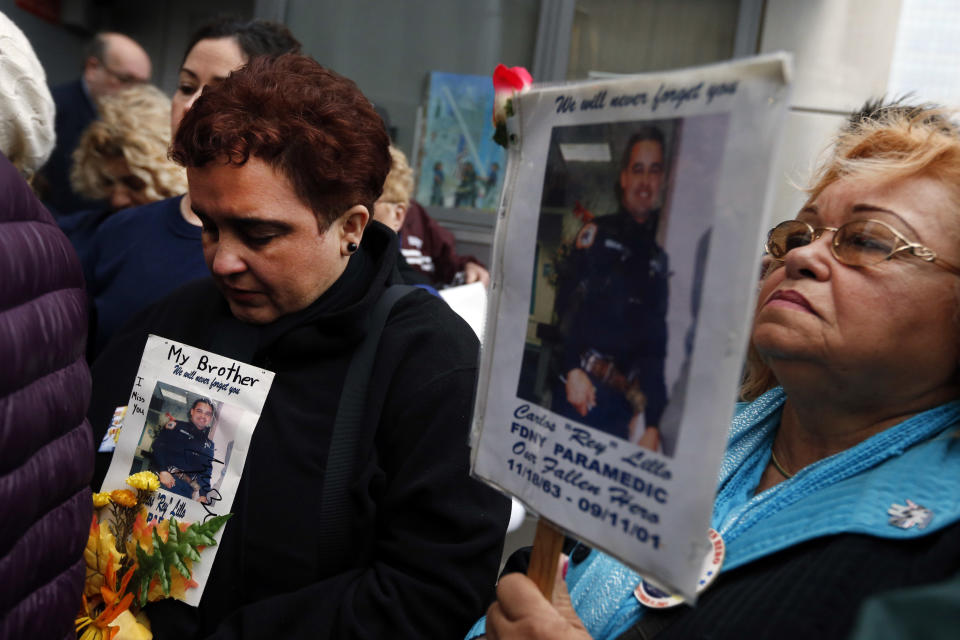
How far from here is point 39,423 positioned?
3.72 ft

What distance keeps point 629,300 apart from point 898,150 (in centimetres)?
74

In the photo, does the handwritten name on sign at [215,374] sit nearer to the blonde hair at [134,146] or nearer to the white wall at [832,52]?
the blonde hair at [134,146]

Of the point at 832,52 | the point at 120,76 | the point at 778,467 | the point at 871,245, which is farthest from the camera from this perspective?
the point at 832,52

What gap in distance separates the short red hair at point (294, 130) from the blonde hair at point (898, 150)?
898mm

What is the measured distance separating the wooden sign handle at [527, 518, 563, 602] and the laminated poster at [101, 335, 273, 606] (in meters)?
0.76

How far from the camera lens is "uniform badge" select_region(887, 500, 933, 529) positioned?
1.15 meters

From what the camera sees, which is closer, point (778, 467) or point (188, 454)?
point (778, 467)

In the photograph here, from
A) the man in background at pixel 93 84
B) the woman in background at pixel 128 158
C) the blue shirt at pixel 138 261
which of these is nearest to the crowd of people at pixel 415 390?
the blue shirt at pixel 138 261

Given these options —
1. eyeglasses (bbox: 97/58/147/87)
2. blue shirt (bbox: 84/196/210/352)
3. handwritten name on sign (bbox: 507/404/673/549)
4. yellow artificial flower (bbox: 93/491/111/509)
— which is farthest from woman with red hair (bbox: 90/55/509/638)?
eyeglasses (bbox: 97/58/147/87)

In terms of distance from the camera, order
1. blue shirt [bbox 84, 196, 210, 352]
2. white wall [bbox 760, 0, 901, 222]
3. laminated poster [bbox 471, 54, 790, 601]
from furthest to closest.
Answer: white wall [bbox 760, 0, 901, 222] → blue shirt [bbox 84, 196, 210, 352] → laminated poster [bbox 471, 54, 790, 601]

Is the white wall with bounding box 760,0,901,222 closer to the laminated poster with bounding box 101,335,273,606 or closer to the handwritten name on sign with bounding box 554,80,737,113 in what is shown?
the laminated poster with bounding box 101,335,273,606

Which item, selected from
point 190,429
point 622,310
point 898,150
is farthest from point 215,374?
point 898,150

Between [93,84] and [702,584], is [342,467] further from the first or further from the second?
[93,84]

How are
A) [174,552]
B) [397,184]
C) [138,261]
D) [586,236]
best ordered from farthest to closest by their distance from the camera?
1. [397,184]
2. [138,261]
3. [174,552]
4. [586,236]
